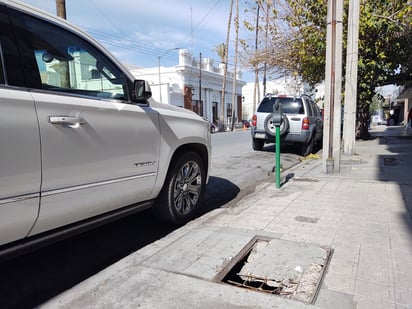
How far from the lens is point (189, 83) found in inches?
1479

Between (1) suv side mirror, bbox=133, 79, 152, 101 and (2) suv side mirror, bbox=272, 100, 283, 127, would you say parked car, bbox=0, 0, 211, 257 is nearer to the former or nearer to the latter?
(1) suv side mirror, bbox=133, 79, 152, 101

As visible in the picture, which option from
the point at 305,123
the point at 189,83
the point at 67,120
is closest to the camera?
the point at 67,120

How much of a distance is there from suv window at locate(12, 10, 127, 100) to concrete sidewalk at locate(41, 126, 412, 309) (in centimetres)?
164

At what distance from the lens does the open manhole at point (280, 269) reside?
271cm

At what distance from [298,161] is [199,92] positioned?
97.5 feet

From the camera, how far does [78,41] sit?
2941 mm

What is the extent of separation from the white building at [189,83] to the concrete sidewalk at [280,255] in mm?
30031

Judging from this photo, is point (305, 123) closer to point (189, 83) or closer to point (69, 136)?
point (69, 136)

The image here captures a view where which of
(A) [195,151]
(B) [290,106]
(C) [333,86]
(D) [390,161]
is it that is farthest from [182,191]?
(B) [290,106]

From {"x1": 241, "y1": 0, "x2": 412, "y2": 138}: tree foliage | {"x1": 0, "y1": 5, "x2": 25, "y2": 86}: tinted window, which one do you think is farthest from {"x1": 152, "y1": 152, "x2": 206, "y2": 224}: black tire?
{"x1": 241, "y1": 0, "x2": 412, "y2": 138}: tree foliage

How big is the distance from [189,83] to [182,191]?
1359 inches

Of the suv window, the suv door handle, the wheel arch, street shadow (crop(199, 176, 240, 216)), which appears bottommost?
street shadow (crop(199, 176, 240, 216))

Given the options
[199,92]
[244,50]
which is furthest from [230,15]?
[244,50]

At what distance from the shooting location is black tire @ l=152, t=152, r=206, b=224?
3867 mm
